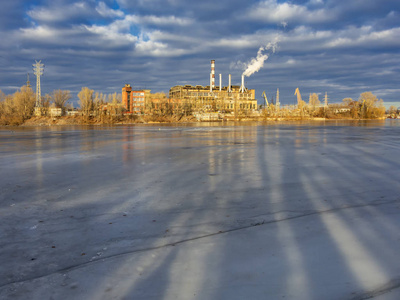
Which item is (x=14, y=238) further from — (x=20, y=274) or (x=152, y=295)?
(x=152, y=295)

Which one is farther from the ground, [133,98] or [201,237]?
[133,98]

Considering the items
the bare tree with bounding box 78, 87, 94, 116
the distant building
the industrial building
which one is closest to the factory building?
the industrial building

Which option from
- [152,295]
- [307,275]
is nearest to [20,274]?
[152,295]

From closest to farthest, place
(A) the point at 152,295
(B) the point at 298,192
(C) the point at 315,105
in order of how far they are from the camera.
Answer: (A) the point at 152,295
(B) the point at 298,192
(C) the point at 315,105

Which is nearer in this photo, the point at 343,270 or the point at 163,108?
the point at 343,270

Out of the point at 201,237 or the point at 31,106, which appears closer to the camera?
the point at 201,237

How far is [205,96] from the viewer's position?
444ft

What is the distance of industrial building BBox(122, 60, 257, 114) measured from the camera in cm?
12131

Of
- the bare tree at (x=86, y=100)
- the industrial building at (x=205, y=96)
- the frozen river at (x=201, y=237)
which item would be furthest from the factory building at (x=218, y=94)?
the frozen river at (x=201, y=237)

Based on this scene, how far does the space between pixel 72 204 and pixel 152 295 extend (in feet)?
10.9

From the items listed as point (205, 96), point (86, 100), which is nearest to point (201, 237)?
point (86, 100)

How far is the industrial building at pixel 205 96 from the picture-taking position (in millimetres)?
121312

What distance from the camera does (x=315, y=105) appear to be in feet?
412

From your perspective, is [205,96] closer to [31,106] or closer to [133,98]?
[133,98]
